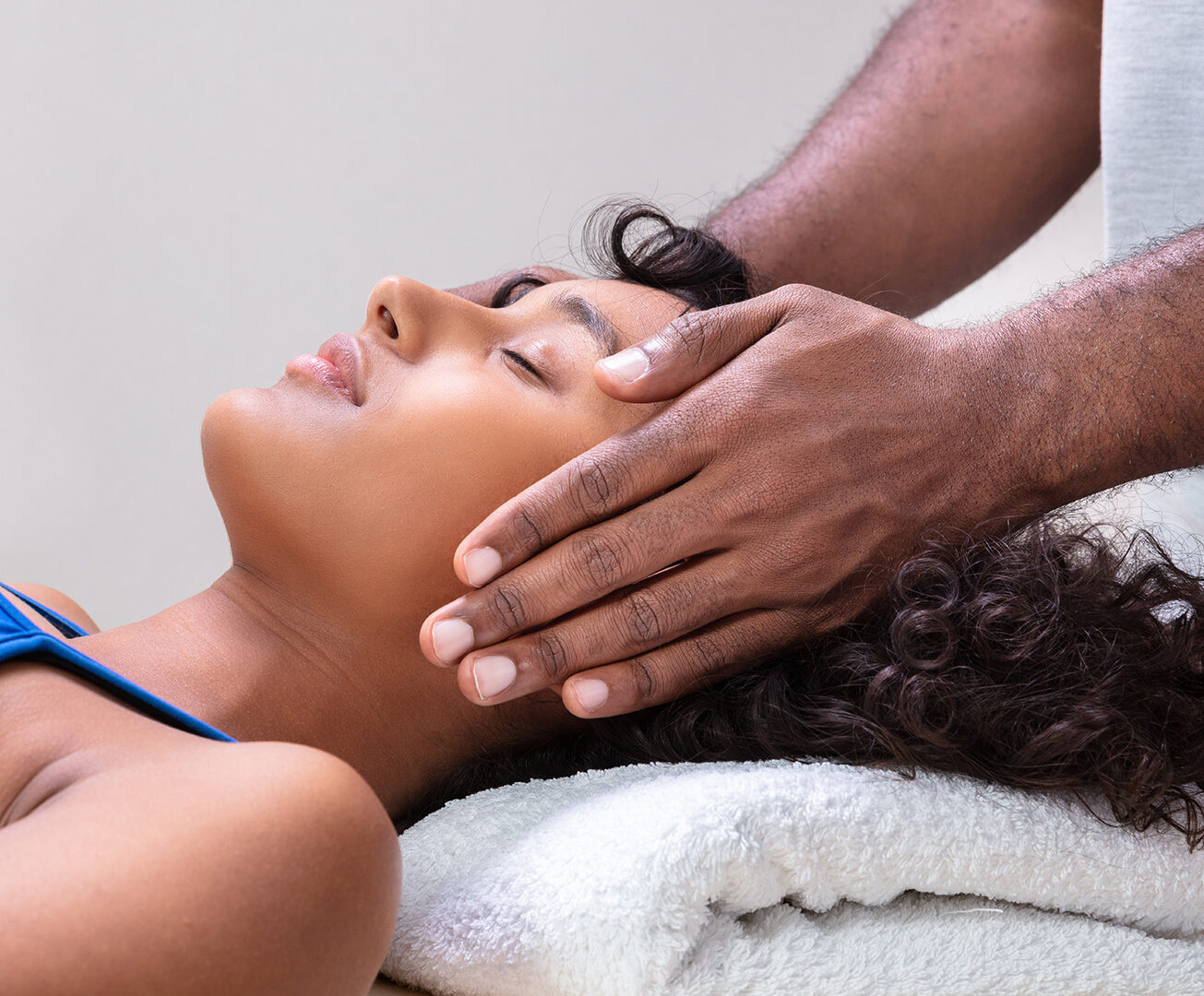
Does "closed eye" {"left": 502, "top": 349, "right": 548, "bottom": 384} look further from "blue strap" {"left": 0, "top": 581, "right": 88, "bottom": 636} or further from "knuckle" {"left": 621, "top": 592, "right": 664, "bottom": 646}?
"blue strap" {"left": 0, "top": 581, "right": 88, "bottom": 636}

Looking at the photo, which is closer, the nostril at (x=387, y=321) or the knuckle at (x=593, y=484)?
the knuckle at (x=593, y=484)

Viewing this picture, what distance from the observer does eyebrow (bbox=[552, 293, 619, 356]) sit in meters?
1.01

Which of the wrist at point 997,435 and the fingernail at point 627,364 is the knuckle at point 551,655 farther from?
the wrist at point 997,435

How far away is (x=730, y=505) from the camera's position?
2.92 feet

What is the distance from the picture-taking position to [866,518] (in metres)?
0.93

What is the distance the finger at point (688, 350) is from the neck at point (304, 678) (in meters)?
0.25

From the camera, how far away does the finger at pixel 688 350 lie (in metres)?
0.89

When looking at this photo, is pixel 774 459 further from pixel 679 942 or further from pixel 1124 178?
pixel 1124 178

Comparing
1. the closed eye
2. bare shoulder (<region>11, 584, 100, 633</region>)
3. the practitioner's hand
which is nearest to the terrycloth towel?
the practitioner's hand

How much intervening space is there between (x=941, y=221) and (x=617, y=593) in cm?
108

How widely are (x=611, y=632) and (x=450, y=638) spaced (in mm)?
131

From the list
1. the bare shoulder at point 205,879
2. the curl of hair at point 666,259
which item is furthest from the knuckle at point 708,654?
the curl of hair at point 666,259

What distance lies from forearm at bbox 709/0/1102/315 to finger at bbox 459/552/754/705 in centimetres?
86

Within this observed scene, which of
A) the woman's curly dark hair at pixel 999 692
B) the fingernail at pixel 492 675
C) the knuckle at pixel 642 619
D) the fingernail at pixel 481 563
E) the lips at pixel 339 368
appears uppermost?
the lips at pixel 339 368
